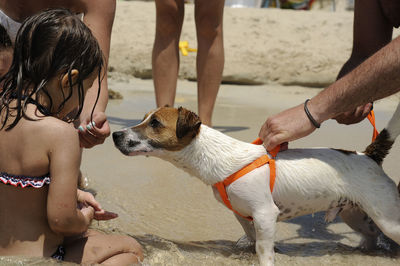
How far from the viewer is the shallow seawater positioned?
321cm

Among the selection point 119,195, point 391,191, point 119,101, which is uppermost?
point 391,191

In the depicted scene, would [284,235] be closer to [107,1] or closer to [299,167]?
[299,167]

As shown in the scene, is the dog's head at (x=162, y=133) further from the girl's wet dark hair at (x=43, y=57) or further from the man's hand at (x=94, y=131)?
the girl's wet dark hair at (x=43, y=57)

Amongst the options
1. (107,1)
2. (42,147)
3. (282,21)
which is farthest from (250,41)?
(42,147)

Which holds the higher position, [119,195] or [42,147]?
[42,147]

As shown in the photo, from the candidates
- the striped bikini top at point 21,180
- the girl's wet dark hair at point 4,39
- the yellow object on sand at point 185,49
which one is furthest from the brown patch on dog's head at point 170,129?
the yellow object on sand at point 185,49

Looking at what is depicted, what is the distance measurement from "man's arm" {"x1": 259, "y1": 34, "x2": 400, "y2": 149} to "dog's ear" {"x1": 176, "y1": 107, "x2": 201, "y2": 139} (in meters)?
0.42

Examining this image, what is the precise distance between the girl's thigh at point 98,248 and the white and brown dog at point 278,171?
561mm

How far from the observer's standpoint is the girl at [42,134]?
2436 millimetres

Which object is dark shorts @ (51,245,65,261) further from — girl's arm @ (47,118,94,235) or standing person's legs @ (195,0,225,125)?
standing person's legs @ (195,0,225,125)

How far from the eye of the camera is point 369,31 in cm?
405

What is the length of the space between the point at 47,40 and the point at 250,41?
9749 mm

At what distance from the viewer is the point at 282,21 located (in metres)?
13.1

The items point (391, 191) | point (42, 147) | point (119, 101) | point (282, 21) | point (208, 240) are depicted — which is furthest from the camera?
point (282, 21)
